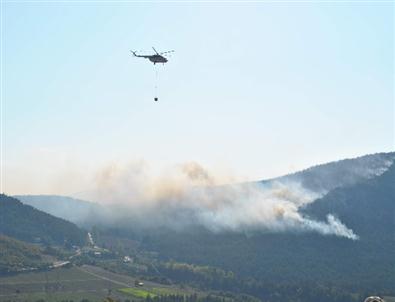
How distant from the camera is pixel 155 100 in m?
138

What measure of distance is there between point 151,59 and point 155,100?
64.1 feet

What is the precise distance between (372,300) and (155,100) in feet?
321

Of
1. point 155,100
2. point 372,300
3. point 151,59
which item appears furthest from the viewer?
point 151,59

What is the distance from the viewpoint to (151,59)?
153 m

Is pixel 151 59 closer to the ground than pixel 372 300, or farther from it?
farther from it

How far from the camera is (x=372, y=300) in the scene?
45.0 m

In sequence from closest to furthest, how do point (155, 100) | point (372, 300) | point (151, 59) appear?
point (372, 300)
point (155, 100)
point (151, 59)

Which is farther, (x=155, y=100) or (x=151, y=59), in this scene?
(x=151, y=59)

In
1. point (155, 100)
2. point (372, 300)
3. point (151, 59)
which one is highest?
point (151, 59)

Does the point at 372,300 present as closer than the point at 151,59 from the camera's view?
Yes

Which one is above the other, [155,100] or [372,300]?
[155,100]

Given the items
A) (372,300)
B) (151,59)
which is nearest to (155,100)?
(151,59)

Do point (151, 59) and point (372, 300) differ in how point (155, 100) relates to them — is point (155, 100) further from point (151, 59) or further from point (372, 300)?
point (372, 300)

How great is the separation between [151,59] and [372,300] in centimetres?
11599
